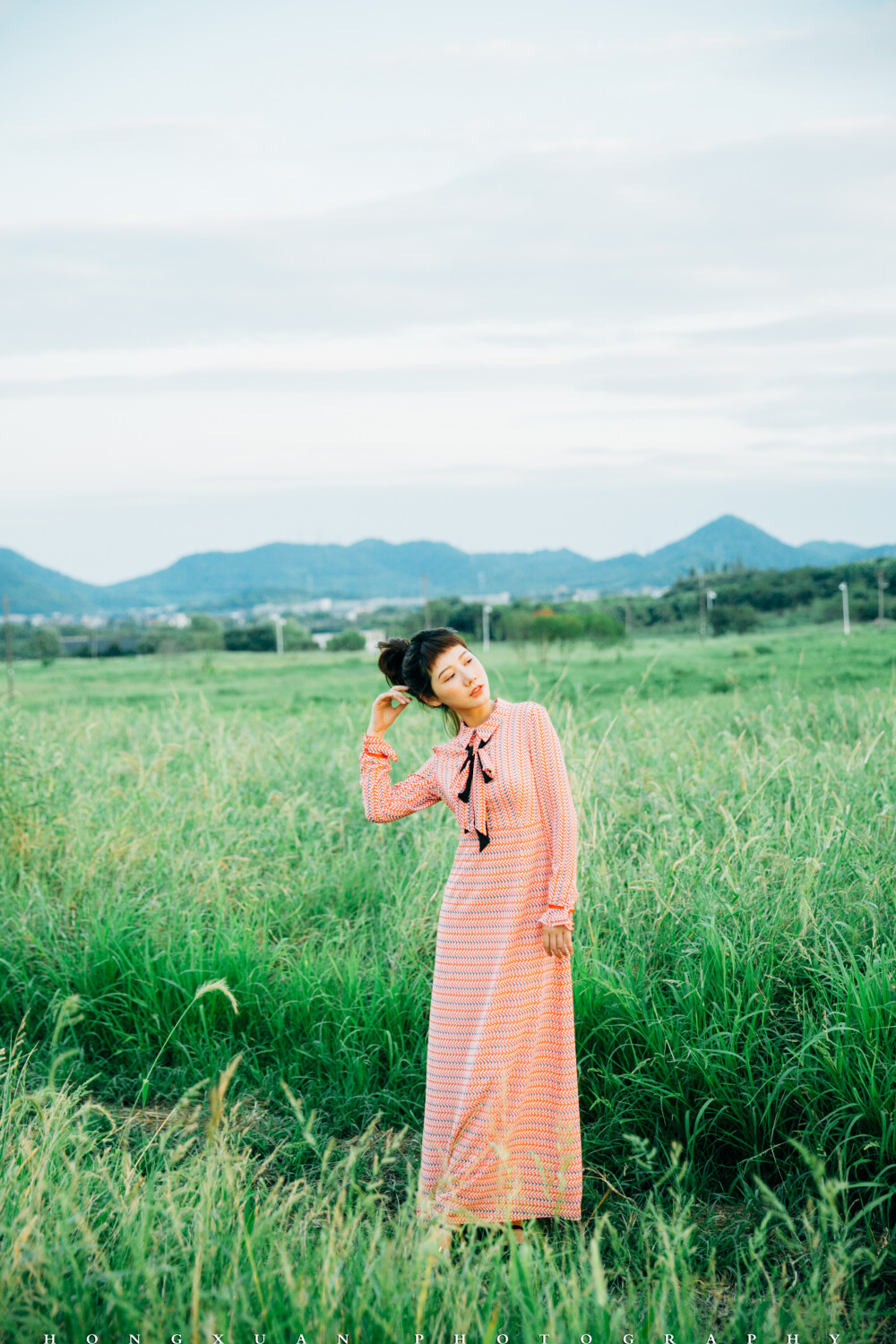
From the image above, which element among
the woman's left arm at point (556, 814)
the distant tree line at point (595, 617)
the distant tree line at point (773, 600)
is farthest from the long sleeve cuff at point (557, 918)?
the distant tree line at point (773, 600)

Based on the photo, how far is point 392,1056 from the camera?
3803 mm

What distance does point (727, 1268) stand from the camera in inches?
107

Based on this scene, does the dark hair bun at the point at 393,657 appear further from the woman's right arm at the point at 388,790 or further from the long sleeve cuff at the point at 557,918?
the long sleeve cuff at the point at 557,918

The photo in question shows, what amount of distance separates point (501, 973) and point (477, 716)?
79 cm

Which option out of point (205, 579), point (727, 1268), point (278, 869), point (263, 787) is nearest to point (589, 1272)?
point (727, 1268)

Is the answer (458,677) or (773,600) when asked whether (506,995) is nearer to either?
(458,677)

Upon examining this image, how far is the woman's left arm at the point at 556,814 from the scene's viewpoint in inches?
113

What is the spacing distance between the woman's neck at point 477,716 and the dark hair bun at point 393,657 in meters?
0.27

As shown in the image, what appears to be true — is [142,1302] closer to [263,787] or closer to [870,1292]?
[870,1292]

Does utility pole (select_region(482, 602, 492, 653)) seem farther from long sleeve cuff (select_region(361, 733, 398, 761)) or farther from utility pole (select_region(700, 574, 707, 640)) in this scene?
long sleeve cuff (select_region(361, 733, 398, 761))

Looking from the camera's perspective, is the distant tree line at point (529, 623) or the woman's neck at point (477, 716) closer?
the woman's neck at point (477, 716)

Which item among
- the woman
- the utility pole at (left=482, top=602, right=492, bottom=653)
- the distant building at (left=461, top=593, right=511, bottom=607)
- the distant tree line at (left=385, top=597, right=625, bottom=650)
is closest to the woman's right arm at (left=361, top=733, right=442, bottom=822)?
the woman

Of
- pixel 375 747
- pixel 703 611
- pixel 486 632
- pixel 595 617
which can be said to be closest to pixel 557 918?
pixel 375 747

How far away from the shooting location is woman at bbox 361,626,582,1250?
9.43ft
